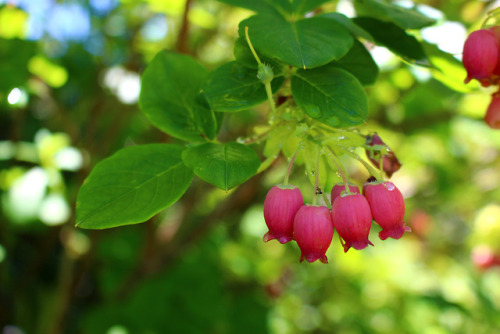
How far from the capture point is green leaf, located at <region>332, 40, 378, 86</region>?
77 centimetres

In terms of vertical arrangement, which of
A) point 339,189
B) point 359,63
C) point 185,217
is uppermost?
point 359,63

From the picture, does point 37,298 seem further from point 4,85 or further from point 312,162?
point 312,162

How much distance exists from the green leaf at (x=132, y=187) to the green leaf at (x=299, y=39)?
228mm

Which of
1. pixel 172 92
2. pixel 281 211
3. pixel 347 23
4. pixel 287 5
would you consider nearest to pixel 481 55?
pixel 347 23

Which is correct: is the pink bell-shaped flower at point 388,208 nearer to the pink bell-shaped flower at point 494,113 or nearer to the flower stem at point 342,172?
the flower stem at point 342,172

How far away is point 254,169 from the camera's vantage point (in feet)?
2.10

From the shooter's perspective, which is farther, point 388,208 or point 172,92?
point 172,92

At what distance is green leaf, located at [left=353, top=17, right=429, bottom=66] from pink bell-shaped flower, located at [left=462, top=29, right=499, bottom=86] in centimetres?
7

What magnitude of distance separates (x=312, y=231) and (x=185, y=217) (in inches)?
57.5

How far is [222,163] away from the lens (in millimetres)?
635

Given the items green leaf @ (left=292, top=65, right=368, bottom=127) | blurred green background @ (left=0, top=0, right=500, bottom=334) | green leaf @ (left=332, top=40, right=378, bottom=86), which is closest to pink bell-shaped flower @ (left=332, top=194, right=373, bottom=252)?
green leaf @ (left=292, top=65, right=368, bottom=127)

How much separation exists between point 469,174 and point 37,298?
2689 mm

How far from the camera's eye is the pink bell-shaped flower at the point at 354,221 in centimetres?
66

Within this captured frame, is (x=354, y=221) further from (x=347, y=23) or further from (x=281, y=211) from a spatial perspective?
(x=347, y=23)
